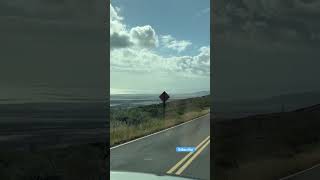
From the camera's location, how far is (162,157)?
1845 centimetres

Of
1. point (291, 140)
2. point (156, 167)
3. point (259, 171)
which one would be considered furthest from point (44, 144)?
point (291, 140)

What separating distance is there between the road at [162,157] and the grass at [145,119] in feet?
1.73

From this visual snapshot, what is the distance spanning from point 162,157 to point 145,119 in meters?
8.31

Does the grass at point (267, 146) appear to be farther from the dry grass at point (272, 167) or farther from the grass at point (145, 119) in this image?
the grass at point (145, 119)

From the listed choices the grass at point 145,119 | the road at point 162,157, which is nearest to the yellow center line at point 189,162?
the road at point 162,157

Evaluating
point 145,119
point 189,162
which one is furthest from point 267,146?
point 189,162

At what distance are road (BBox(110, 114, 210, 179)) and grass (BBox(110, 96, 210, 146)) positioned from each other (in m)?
0.53

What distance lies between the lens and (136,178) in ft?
17.6

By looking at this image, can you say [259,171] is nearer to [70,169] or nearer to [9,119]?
[70,169]

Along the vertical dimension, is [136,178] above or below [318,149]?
above

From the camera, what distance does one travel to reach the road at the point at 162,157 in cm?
1546

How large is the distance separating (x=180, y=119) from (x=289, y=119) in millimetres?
8532

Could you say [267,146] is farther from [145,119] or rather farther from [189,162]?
[189,162]

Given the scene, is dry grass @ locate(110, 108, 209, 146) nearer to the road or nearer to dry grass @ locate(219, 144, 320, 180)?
the road
